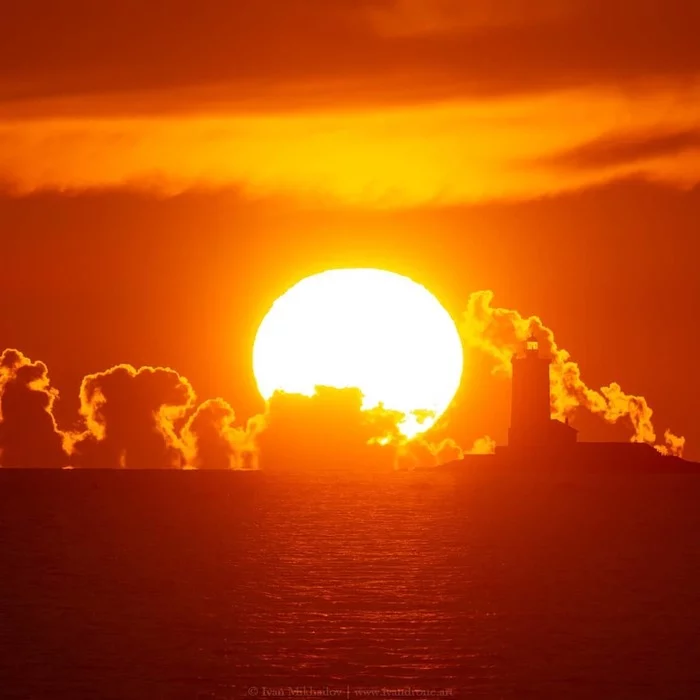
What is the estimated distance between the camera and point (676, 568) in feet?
315

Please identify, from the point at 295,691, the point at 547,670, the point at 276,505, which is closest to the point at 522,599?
the point at 547,670

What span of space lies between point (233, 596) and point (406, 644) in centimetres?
1943

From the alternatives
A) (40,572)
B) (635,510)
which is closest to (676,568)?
(40,572)

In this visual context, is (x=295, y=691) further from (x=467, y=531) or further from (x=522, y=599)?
(x=467, y=531)

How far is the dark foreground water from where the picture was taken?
5009 cm

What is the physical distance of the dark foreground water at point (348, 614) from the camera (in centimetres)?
5009

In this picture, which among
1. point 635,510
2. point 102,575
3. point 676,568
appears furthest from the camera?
point 635,510

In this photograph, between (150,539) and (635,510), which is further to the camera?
(635,510)

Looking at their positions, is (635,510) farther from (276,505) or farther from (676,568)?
(676,568)

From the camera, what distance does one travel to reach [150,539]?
119m

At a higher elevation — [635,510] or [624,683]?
[635,510]

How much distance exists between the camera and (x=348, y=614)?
66250 mm

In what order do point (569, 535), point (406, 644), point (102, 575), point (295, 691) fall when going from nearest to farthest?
point (295, 691) < point (406, 644) < point (102, 575) < point (569, 535)

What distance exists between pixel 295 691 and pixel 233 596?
27.9 m
